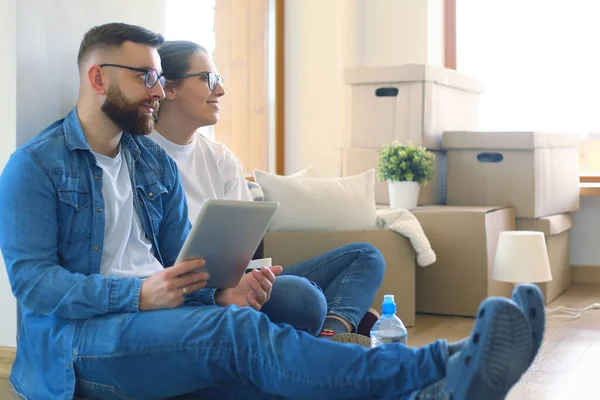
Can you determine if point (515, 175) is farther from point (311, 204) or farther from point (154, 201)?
point (154, 201)

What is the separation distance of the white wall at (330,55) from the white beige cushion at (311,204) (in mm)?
1077

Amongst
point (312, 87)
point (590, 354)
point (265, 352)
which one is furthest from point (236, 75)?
point (265, 352)

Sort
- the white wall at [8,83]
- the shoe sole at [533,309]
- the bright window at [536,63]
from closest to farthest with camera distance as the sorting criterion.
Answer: the shoe sole at [533,309]
the white wall at [8,83]
the bright window at [536,63]

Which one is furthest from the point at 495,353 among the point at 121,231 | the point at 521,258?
the point at 521,258

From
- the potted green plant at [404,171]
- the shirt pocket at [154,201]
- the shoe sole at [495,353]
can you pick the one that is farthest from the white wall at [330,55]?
the shoe sole at [495,353]

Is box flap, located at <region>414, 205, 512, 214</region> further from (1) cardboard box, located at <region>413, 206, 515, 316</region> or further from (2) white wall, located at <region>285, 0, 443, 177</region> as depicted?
(2) white wall, located at <region>285, 0, 443, 177</region>

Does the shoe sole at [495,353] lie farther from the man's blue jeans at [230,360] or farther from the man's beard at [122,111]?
the man's beard at [122,111]

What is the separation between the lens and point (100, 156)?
188cm

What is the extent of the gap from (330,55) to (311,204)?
4.62 ft

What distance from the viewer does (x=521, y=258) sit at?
352 cm

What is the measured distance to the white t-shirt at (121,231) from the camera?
1858 mm

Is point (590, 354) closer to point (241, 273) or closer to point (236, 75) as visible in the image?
point (241, 273)

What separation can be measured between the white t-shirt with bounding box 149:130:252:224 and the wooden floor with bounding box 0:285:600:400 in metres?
0.73

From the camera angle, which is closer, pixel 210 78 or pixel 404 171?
pixel 210 78
